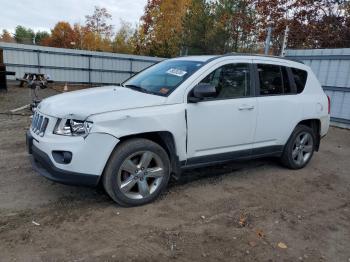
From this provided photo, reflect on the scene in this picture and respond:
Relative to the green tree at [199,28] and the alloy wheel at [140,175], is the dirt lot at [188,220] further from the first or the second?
the green tree at [199,28]

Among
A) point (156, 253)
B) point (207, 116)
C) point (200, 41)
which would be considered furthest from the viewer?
point (200, 41)

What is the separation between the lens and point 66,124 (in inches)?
132

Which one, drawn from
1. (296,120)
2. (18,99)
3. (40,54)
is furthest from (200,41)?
(296,120)

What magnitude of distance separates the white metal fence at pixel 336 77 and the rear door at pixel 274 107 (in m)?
5.45

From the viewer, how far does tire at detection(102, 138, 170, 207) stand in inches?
138

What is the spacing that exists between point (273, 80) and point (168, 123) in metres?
2.11

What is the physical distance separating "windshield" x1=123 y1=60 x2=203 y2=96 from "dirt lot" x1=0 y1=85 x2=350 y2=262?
54.1 inches

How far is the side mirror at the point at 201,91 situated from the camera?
3.82 metres

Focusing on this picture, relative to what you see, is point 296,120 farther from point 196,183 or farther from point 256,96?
point 196,183

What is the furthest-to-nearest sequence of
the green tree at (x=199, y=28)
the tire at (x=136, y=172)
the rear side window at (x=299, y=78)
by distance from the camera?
the green tree at (x=199, y=28) → the rear side window at (x=299, y=78) → the tire at (x=136, y=172)

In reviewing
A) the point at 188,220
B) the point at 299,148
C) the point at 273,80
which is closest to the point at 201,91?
the point at 188,220

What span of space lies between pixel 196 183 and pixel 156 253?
70.7 inches

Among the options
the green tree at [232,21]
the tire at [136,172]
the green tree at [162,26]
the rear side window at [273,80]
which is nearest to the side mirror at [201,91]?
the tire at [136,172]

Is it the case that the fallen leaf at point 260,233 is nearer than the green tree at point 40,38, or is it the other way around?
the fallen leaf at point 260,233
